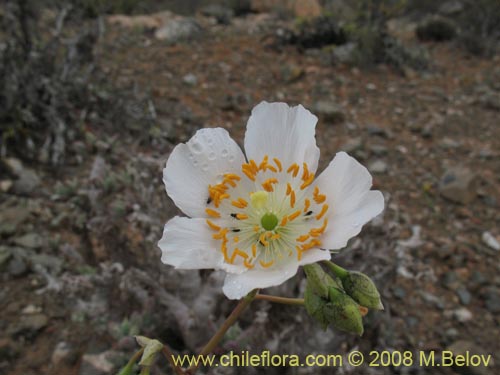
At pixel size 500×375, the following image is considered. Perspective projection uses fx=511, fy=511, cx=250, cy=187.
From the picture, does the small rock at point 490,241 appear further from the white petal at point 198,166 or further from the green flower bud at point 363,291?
the white petal at point 198,166

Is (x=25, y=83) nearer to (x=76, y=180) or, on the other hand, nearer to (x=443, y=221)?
(x=76, y=180)

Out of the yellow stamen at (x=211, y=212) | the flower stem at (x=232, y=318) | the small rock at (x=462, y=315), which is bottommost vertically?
the small rock at (x=462, y=315)

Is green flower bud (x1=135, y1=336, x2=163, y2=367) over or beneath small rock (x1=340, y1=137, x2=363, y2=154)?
over

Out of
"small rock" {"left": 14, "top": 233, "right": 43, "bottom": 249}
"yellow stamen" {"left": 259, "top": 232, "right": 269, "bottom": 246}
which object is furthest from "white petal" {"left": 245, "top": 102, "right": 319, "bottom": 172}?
"small rock" {"left": 14, "top": 233, "right": 43, "bottom": 249}

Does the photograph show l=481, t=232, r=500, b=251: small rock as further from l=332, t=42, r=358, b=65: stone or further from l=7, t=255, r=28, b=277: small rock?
l=7, t=255, r=28, b=277: small rock

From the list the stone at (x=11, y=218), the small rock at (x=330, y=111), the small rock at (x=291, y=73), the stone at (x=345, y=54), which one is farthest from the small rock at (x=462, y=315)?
the stone at (x=345, y=54)
